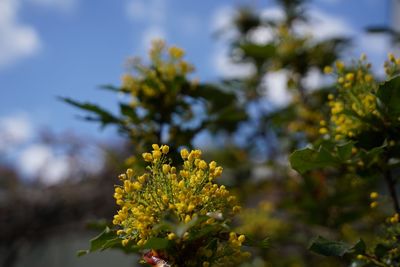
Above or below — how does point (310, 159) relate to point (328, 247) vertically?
above

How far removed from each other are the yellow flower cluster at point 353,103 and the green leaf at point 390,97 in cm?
7

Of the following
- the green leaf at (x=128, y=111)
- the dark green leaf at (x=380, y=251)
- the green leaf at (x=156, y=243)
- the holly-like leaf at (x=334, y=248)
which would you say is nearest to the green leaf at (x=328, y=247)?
the holly-like leaf at (x=334, y=248)

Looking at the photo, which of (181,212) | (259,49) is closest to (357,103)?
(181,212)

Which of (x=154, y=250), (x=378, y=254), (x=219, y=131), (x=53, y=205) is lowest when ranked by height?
(x=378, y=254)

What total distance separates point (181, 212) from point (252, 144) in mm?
3863

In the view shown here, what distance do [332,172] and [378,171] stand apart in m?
2.03

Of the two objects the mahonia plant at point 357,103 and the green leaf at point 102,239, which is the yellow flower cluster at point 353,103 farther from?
the green leaf at point 102,239

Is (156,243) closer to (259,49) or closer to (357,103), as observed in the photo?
(357,103)

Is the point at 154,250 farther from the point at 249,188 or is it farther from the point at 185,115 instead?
the point at 249,188

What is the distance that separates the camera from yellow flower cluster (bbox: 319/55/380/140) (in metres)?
1.80

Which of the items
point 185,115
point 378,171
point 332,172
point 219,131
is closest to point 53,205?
point 219,131

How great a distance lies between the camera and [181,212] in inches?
53.6

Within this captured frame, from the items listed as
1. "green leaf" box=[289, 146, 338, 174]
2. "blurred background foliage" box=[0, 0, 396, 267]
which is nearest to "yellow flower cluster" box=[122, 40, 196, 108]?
"blurred background foliage" box=[0, 0, 396, 267]

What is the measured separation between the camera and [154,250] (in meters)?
1.43
